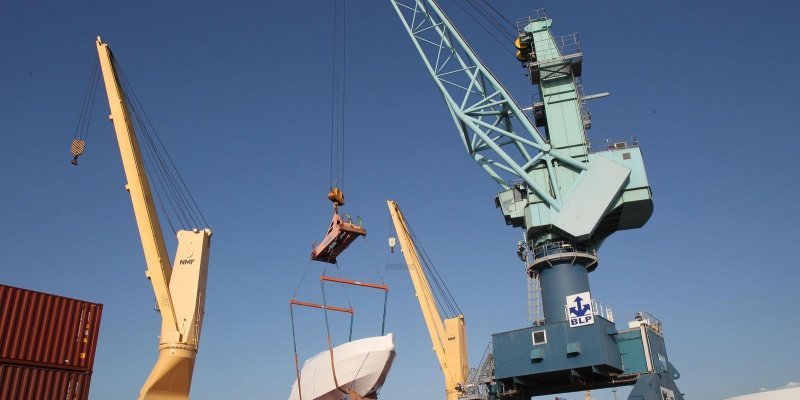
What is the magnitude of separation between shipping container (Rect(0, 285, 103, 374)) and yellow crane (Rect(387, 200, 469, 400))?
2365cm

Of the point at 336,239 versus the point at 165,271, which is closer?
the point at 165,271

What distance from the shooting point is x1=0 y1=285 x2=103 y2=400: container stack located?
26125 millimetres

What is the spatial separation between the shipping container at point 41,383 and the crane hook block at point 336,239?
1233 cm

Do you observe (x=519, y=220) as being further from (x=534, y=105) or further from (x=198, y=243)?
(x=198, y=243)

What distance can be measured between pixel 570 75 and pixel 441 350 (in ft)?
71.6

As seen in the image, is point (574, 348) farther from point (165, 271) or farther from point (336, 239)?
point (165, 271)

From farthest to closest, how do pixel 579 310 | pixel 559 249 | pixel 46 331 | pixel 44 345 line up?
pixel 559 249, pixel 579 310, pixel 46 331, pixel 44 345

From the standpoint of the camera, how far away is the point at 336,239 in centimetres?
3412

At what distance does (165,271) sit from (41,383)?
6.85 metres

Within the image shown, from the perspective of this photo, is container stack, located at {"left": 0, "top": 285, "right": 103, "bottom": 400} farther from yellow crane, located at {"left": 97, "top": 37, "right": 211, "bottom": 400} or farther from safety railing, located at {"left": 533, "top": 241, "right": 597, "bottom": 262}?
safety railing, located at {"left": 533, "top": 241, "right": 597, "bottom": 262}

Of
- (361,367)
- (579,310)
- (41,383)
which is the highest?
(361,367)

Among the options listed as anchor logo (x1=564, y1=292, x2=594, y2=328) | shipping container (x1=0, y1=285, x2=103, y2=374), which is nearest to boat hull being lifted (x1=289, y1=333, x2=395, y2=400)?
anchor logo (x1=564, y1=292, x2=594, y2=328)

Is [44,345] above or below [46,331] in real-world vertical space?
below

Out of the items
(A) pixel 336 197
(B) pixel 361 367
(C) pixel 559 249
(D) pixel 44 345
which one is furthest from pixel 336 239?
(B) pixel 361 367
